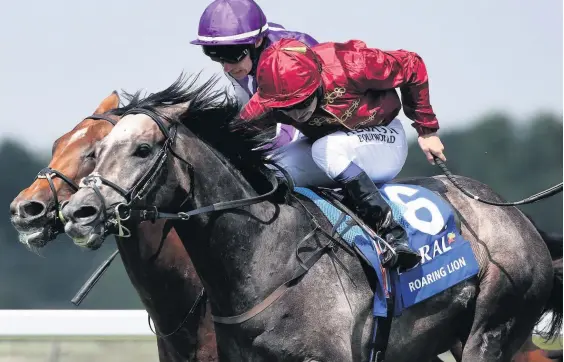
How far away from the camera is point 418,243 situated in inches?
180

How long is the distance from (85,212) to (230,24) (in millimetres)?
1257

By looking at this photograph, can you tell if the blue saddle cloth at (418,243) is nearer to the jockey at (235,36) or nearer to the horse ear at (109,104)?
the jockey at (235,36)

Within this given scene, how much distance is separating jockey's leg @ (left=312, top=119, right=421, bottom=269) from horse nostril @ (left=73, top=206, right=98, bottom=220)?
1.04 m

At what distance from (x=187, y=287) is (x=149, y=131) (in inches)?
36.2

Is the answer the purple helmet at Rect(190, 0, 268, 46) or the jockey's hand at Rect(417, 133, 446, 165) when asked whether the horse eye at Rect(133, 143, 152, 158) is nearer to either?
the purple helmet at Rect(190, 0, 268, 46)

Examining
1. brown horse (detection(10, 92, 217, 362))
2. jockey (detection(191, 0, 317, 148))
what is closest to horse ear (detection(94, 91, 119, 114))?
brown horse (detection(10, 92, 217, 362))

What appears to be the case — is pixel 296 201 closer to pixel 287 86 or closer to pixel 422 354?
pixel 287 86

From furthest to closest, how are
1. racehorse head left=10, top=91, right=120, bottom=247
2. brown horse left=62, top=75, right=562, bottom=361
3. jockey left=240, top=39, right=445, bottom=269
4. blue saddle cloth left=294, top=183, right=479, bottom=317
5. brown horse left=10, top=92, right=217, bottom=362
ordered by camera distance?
brown horse left=10, top=92, right=217, bottom=362 < racehorse head left=10, top=91, right=120, bottom=247 < blue saddle cloth left=294, top=183, right=479, bottom=317 < jockey left=240, top=39, right=445, bottom=269 < brown horse left=62, top=75, right=562, bottom=361

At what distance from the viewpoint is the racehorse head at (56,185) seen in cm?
447

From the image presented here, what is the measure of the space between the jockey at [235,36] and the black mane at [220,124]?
0.95 ft

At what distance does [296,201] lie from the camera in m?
4.42

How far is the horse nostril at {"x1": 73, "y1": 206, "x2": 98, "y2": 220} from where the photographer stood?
12.4 ft

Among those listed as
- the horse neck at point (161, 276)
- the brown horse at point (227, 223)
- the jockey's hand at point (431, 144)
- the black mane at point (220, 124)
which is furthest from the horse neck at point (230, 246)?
the jockey's hand at point (431, 144)

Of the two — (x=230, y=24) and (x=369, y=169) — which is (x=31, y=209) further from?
(x=369, y=169)
